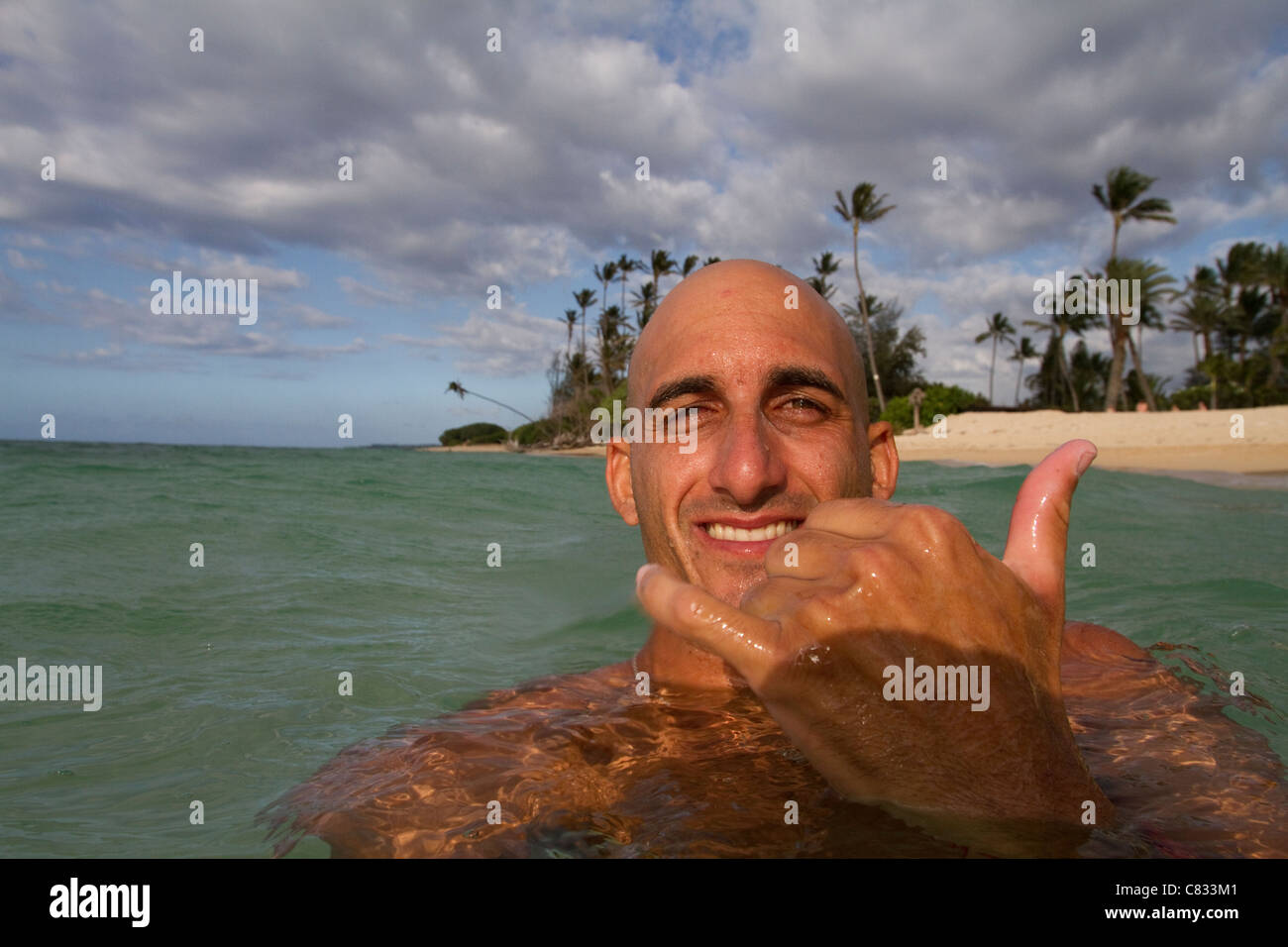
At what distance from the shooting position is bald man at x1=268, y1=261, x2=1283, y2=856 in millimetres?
1368

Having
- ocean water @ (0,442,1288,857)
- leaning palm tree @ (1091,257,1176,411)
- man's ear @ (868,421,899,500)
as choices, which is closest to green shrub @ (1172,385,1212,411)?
leaning palm tree @ (1091,257,1176,411)

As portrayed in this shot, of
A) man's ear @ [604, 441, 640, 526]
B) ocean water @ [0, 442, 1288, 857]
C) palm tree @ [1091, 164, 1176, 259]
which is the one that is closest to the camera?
ocean water @ [0, 442, 1288, 857]

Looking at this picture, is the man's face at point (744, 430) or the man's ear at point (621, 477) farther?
the man's ear at point (621, 477)

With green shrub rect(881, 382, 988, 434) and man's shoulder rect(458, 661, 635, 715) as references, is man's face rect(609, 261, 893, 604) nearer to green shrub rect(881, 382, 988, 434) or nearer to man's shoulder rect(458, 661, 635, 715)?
man's shoulder rect(458, 661, 635, 715)

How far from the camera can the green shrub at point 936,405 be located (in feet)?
132

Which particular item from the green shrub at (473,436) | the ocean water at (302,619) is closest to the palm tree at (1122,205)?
the ocean water at (302,619)

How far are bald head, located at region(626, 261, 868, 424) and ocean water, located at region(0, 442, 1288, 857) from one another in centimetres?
173

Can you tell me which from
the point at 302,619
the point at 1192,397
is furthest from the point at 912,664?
the point at 1192,397

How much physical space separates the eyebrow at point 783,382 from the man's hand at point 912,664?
3.00 feet

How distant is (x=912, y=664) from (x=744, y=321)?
1.39 meters

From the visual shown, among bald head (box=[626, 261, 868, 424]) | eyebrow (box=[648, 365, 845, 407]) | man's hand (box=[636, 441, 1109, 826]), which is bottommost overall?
man's hand (box=[636, 441, 1109, 826])

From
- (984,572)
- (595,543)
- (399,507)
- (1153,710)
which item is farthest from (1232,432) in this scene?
(984,572)

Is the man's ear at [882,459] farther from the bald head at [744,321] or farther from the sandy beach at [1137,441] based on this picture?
the sandy beach at [1137,441]

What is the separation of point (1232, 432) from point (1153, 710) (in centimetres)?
2503
